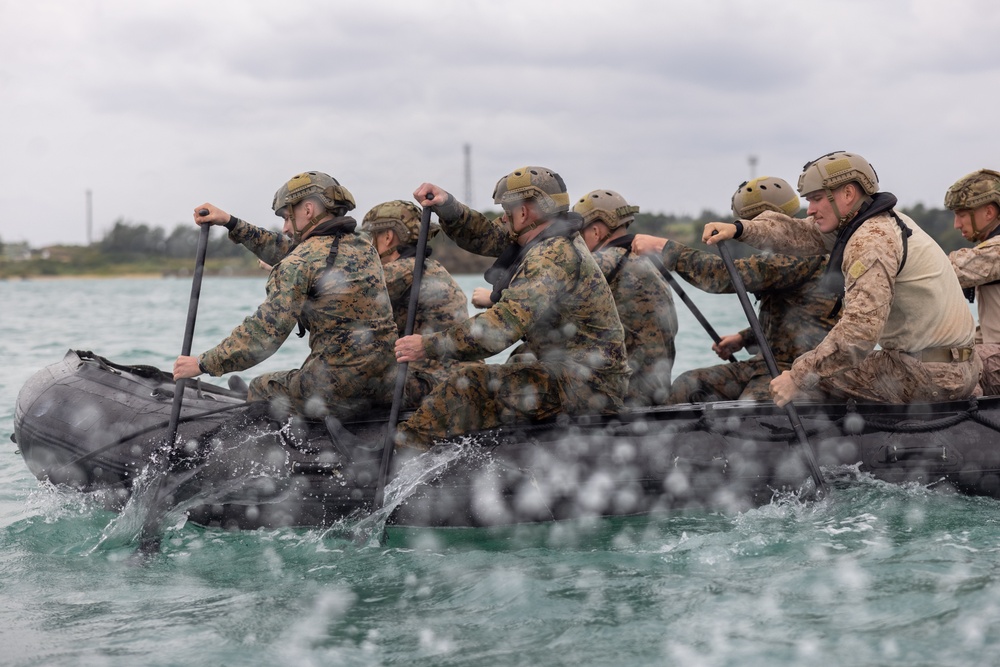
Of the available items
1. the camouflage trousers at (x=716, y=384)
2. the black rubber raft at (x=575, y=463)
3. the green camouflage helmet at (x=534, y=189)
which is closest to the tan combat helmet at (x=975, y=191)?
the black rubber raft at (x=575, y=463)

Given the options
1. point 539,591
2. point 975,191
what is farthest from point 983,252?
point 539,591

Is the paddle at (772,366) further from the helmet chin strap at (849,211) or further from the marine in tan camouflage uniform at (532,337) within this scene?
the marine in tan camouflage uniform at (532,337)

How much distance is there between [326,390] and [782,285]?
10.9ft

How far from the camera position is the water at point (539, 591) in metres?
4.97

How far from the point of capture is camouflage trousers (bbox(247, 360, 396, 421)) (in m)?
7.02

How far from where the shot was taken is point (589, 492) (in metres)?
6.62

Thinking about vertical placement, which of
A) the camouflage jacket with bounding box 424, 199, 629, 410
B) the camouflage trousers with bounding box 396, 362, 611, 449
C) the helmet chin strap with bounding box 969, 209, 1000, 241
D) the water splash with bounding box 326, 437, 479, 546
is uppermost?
the helmet chin strap with bounding box 969, 209, 1000, 241

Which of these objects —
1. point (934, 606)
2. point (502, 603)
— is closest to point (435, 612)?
point (502, 603)

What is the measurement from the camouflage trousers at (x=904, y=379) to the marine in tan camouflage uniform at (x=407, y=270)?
2770mm

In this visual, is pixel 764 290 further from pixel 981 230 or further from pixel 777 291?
pixel 981 230

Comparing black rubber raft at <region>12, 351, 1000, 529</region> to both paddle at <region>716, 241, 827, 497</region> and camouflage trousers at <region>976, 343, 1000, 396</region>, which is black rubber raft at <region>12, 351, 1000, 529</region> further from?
camouflage trousers at <region>976, 343, 1000, 396</region>

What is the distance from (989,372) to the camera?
23.6 feet

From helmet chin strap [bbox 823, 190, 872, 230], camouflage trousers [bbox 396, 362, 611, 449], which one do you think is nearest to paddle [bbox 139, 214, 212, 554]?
camouflage trousers [bbox 396, 362, 611, 449]

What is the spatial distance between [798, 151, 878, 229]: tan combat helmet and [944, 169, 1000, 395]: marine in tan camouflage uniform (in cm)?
111
